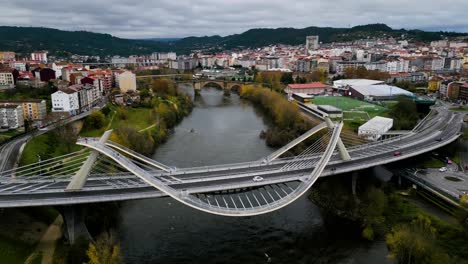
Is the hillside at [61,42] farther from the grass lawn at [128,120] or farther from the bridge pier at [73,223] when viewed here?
the bridge pier at [73,223]

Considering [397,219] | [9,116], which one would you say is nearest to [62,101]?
[9,116]

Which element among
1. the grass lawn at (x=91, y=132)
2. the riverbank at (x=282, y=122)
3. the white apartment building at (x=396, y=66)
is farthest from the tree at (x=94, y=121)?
the white apartment building at (x=396, y=66)

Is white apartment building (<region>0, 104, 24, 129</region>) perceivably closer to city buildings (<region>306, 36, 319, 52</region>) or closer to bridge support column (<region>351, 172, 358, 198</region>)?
bridge support column (<region>351, 172, 358, 198</region>)

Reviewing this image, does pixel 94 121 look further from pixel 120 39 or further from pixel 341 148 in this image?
pixel 120 39

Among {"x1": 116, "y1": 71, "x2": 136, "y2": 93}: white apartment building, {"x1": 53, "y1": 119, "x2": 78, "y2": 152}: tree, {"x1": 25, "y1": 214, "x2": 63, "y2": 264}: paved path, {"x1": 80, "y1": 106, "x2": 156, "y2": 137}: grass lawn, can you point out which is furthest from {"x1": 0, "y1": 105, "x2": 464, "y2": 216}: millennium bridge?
{"x1": 116, "y1": 71, "x2": 136, "y2": 93}: white apartment building

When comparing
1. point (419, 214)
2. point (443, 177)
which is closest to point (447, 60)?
point (443, 177)

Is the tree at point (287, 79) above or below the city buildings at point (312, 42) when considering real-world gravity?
below

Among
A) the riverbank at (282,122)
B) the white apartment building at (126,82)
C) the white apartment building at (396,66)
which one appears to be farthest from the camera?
the white apartment building at (396,66)
